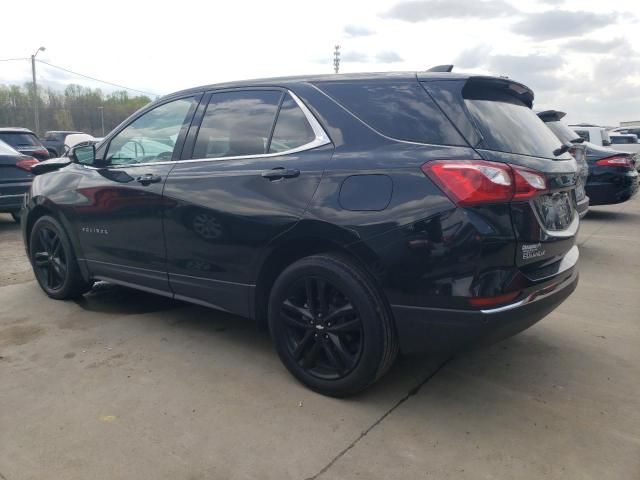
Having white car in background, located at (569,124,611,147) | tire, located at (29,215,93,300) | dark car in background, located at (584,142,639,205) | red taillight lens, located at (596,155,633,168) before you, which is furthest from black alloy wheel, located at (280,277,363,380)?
white car in background, located at (569,124,611,147)

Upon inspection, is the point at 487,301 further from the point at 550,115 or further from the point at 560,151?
the point at 550,115

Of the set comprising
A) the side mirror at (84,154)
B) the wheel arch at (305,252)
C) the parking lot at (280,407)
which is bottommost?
the parking lot at (280,407)

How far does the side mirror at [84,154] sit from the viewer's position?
177 inches

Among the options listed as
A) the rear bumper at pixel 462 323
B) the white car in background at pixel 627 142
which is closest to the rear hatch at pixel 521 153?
the rear bumper at pixel 462 323

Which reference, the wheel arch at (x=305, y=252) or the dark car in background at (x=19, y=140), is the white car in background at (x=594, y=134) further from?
the dark car in background at (x=19, y=140)

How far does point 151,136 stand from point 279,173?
145 centimetres

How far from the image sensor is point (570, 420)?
289 centimetres

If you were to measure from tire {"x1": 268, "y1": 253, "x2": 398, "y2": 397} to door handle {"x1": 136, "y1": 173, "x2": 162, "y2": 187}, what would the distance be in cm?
127

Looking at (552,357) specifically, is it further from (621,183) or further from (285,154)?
(621,183)

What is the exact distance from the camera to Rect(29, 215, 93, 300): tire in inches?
186

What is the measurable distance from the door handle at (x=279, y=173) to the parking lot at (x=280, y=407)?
1.22 metres

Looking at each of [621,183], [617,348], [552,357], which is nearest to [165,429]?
[552,357]

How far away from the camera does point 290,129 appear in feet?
10.9

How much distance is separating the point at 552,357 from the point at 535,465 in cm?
132
